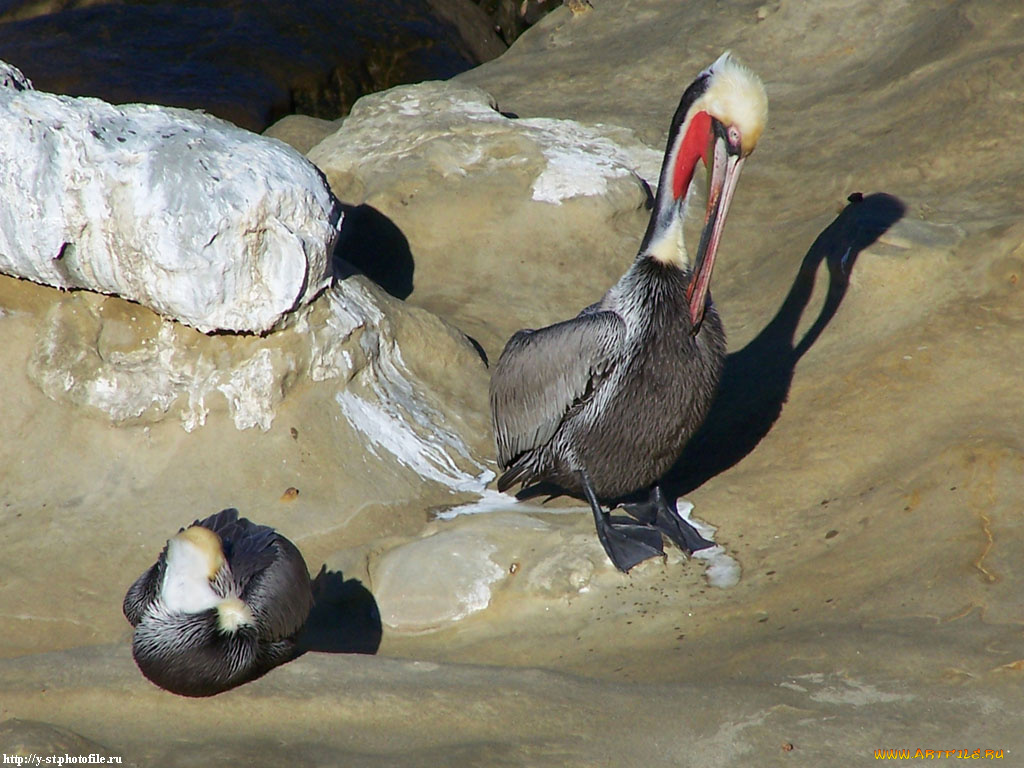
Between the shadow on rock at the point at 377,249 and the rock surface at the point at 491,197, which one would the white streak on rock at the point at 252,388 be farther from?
the shadow on rock at the point at 377,249

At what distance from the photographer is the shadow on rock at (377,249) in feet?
24.8

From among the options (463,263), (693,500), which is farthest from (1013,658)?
(463,263)

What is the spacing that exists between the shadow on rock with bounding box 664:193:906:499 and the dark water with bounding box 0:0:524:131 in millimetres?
→ 6203

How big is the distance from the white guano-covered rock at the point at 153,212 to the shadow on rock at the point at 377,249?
2105mm

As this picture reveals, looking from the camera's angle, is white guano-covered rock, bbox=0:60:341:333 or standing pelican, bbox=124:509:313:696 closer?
standing pelican, bbox=124:509:313:696

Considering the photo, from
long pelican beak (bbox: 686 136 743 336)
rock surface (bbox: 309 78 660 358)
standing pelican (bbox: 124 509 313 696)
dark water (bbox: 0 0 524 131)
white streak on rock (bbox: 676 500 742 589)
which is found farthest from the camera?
dark water (bbox: 0 0 524 131)

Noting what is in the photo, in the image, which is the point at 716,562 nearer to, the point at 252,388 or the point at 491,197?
the point at 252,388

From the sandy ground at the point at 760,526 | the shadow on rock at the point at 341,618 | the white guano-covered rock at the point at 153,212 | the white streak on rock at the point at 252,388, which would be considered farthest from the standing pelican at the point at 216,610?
the white guano-covered rock at the point at 153,212

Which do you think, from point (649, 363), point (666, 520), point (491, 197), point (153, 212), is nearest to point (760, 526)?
point (666, 520)

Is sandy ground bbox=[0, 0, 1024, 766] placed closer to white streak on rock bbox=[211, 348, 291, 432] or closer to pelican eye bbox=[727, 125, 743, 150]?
white streak on rock bbox=[211, 348, 291, 432]

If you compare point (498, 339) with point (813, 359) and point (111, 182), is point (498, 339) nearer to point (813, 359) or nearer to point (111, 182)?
point (813, 359)

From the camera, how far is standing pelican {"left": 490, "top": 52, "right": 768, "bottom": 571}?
4.73 m

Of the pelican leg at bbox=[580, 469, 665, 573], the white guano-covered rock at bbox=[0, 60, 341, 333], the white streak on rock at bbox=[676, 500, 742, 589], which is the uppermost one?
the white guano-covered rock at bbox=[0, 60, 341, 333]

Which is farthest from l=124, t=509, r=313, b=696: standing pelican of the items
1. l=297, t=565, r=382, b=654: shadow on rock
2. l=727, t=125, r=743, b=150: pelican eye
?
l=727, t=125, r=743, b=150: pelican eye
